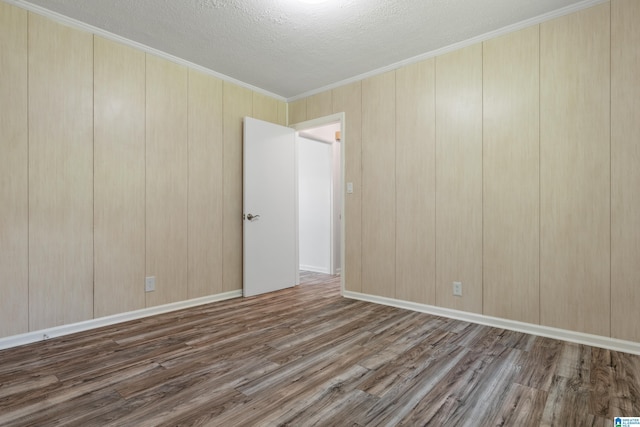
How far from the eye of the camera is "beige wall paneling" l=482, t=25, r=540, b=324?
2.72m

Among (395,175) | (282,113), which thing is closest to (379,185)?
(395,175)

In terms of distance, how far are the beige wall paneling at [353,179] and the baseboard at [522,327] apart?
37cm

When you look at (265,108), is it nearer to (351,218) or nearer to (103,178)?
(351,218)

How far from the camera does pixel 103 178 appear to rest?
2.92 m

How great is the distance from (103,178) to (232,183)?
4.47 ft

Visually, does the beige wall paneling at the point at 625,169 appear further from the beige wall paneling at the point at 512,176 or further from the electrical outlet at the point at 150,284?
the electrical outlet at the point at 150,284

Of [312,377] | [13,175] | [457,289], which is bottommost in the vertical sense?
[312,377]

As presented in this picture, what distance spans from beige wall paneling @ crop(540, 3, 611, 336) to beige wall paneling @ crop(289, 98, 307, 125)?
105 inches

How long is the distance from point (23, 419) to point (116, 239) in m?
1.66

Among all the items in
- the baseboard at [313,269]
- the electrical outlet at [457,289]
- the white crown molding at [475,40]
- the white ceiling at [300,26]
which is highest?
the white ceiling at [300,26]

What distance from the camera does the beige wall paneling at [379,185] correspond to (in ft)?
11.8

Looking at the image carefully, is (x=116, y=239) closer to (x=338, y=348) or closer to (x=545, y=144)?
(x=338, y=348)

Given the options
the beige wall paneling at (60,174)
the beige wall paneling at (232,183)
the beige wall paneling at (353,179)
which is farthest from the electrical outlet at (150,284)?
the beige wall paneling at (353,179)

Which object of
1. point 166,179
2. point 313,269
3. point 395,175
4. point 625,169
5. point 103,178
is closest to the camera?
point 625,169
